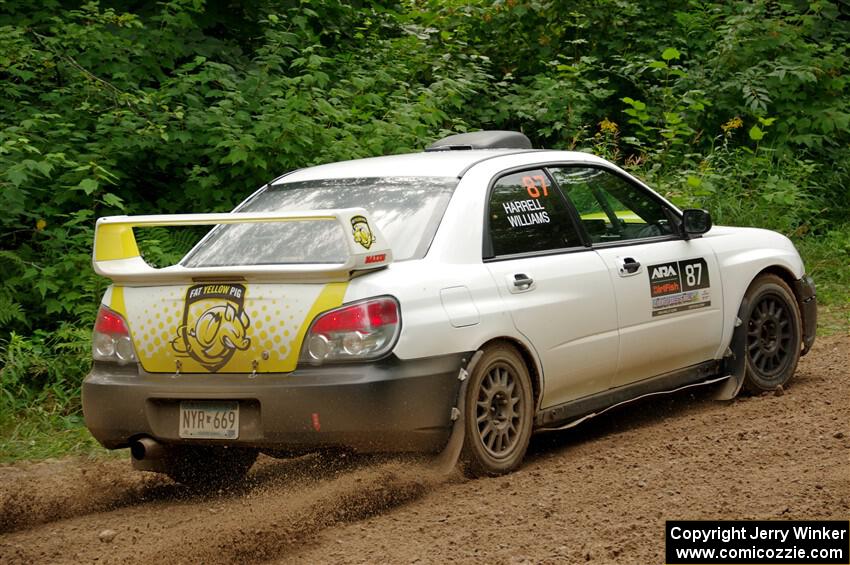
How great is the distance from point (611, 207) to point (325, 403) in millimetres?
2440

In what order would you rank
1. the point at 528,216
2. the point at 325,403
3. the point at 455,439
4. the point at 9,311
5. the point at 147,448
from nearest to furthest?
the point at 325,403 → the point at 455,439 → the point at 147,448 → the point at 528,216 → the point at 9,311

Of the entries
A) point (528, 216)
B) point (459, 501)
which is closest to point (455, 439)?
point (459, 501)

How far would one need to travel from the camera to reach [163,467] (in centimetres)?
595

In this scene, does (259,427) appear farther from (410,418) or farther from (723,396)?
(723,396)

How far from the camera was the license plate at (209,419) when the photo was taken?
5414 millimetres

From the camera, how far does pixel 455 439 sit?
5504mm

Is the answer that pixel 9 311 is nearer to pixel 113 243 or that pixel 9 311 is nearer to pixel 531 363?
pixel 113 243

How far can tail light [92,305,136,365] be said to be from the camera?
5.70 metres

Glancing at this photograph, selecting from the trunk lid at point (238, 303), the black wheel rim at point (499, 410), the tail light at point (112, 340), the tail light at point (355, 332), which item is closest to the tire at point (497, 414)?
the black wheel rim at point (499, 410)

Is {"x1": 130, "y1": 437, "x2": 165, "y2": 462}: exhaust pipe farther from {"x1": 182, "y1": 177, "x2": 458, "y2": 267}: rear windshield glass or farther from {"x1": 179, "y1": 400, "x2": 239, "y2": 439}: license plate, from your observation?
{"x1": 182, "y1": 177, "x2": 458, "y2": 267}: rear windshield glass

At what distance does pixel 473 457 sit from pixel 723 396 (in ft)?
8.09

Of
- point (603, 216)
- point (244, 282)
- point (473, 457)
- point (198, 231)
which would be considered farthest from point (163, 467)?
point (198, 231)

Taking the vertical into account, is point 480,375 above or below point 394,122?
below

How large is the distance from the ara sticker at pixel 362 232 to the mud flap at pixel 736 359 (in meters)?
3.00
